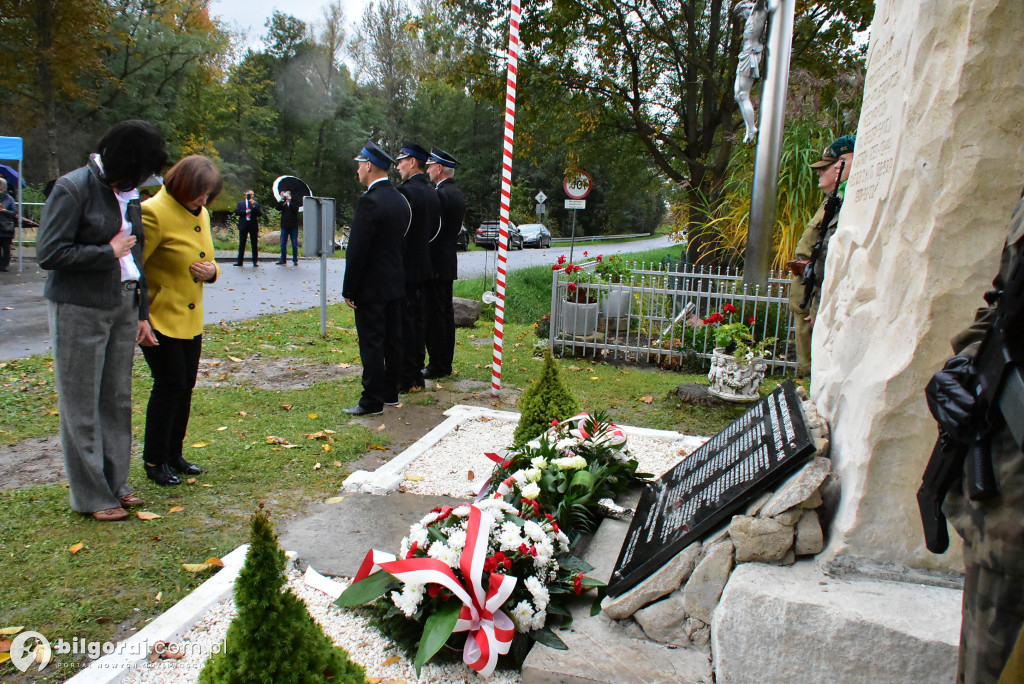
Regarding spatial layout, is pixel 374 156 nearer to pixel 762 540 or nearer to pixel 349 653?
pixel 349 653

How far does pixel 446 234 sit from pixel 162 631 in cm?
524

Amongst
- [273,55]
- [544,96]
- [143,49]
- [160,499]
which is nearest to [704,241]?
[544,96]

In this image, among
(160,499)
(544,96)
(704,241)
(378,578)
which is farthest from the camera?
(544,96)

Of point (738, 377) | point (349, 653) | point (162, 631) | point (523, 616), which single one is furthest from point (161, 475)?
point (738, 377)

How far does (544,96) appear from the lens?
17172 millimetres

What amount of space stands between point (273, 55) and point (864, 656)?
5530 cm

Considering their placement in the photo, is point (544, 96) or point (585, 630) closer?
point (585, 630)

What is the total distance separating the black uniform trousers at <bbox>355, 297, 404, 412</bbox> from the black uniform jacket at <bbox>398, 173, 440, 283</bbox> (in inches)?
28.3

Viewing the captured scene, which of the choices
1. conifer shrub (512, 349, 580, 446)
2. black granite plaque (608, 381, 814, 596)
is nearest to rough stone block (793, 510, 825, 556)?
black granite plaque (608, 381, 814, 596)

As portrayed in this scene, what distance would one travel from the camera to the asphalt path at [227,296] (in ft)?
28.4

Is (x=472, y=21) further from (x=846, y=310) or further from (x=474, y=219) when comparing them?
(x=474, y=219)

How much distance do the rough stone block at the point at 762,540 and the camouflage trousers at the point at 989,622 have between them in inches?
32.3

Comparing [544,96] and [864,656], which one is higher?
[544,96]

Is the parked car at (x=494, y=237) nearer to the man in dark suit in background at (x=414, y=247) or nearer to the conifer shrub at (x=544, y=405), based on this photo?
the man in dark suit in background at (x=414, y=247)
